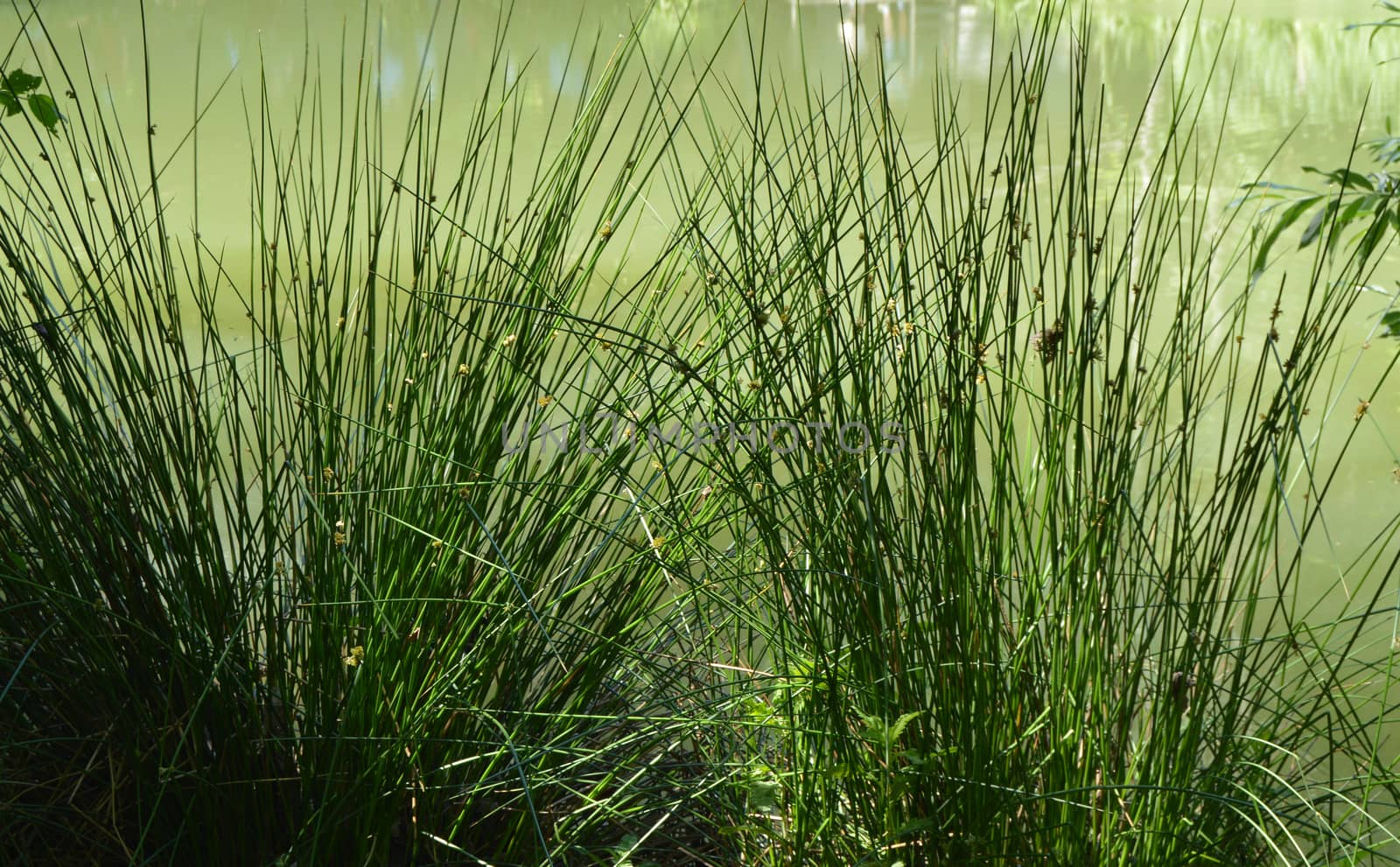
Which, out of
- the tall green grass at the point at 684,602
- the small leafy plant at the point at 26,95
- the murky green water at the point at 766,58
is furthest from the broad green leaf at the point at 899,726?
the murky green water at the point at 766,58

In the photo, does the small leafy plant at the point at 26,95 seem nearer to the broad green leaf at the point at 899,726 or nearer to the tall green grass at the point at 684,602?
the tall green grass at the point at 684,602

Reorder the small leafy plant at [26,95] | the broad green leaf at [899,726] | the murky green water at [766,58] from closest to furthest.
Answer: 1. the broad green leaf at [899,726]
2. the small leafy plant at [26,95]
3. the murky green water at [766,58]

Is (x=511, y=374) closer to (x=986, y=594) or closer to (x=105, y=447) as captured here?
(x=105, y=447)

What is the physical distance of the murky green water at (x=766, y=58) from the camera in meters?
4.54

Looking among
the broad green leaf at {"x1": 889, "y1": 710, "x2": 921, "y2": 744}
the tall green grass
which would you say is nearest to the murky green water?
the tall green grass

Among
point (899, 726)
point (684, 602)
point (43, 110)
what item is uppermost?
point (43, 110)

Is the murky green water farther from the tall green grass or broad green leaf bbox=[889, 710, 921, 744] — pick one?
broad green leaf bbox=[889, 710, 921, 744]

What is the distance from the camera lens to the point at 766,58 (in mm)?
5715

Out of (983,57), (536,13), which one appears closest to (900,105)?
(983,57)

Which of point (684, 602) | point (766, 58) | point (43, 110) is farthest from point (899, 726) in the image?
point (766, 58)

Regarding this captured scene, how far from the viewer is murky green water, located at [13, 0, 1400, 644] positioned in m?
4.54

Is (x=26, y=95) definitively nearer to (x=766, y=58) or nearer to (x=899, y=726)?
(x=899, y=726)

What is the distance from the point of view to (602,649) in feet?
4.23

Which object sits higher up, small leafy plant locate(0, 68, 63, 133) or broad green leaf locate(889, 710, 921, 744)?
small leafy plant locate(0, 68, 63, 133)
